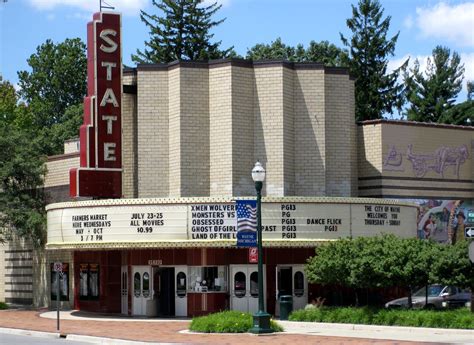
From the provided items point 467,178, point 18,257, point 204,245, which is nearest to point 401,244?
point 204,245

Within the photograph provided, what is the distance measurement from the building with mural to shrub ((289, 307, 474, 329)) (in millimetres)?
3845

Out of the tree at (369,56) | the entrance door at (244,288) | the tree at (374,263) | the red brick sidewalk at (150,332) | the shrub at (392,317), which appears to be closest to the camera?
the red brick sidewalk at (150,332)

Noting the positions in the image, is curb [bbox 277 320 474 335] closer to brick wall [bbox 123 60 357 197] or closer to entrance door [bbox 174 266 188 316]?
entrance door [bbox 174 266 188 316]

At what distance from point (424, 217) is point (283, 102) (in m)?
10.1

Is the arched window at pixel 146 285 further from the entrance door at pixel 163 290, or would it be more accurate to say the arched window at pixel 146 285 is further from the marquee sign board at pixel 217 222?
the marquee sign board at pixel 217 222

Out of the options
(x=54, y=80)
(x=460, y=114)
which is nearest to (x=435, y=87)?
(x=460, y=114)

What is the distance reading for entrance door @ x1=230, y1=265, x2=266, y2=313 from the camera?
4150cm

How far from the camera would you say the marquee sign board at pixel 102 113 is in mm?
42500

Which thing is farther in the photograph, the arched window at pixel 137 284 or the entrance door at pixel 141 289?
the arched window at pixel 137 284

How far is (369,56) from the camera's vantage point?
78.5 meters

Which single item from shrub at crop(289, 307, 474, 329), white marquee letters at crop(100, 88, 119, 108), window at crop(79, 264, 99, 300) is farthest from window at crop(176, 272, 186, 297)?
white marquee letters at crop(100, 88, 119, 108)

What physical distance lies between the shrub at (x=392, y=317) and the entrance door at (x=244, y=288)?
4.41 m

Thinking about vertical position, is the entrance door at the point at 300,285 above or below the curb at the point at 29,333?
above

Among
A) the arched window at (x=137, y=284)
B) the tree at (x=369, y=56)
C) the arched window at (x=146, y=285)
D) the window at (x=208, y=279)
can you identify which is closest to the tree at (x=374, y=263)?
the window at (x=208, y=279)
